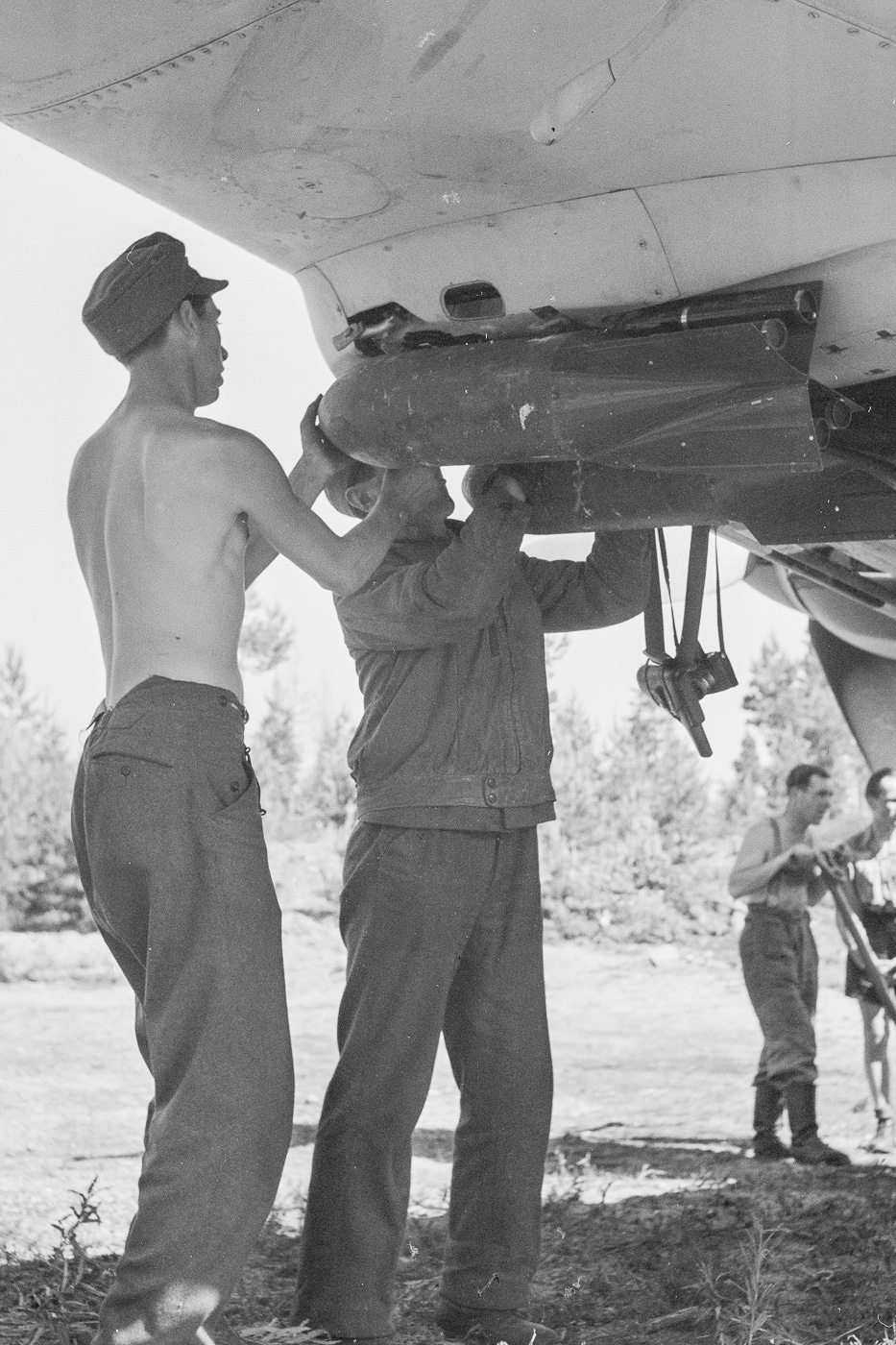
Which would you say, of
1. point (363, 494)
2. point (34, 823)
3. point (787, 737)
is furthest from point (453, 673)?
point (787, 737)

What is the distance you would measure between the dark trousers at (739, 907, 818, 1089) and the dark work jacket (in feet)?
10.2

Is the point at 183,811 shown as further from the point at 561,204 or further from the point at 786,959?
the point at 786,959

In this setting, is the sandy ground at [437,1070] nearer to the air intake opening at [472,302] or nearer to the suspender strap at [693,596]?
the suspender strap at [693,596]

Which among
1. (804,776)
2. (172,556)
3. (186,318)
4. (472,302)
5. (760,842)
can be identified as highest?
(472,302)

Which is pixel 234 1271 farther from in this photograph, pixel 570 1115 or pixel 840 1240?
pixel 570 1115

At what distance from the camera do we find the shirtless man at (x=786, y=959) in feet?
18.3

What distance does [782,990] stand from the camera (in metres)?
5.86

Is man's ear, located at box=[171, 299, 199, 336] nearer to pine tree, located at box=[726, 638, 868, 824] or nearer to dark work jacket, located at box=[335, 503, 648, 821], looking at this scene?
dark work jacket, located at box=[335, 503, 648, 821]

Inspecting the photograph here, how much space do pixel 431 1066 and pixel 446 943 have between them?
0.22 m

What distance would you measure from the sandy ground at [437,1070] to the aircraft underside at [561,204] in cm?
216

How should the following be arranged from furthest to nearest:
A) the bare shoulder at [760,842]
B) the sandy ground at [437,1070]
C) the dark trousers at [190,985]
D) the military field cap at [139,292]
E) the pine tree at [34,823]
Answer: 1. the pine tree at [34,823]
2. the bare shoulder at [760,842]
3. the sandy ground at [437,1070]
4. the military field cap at [139,292]
5. the dark trousers at [190,985]

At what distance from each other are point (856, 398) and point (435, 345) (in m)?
0.80

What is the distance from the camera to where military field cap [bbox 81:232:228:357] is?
2.47m

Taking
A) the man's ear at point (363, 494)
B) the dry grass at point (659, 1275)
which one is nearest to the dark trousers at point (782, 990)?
the dry grass at point (659, 1275)
